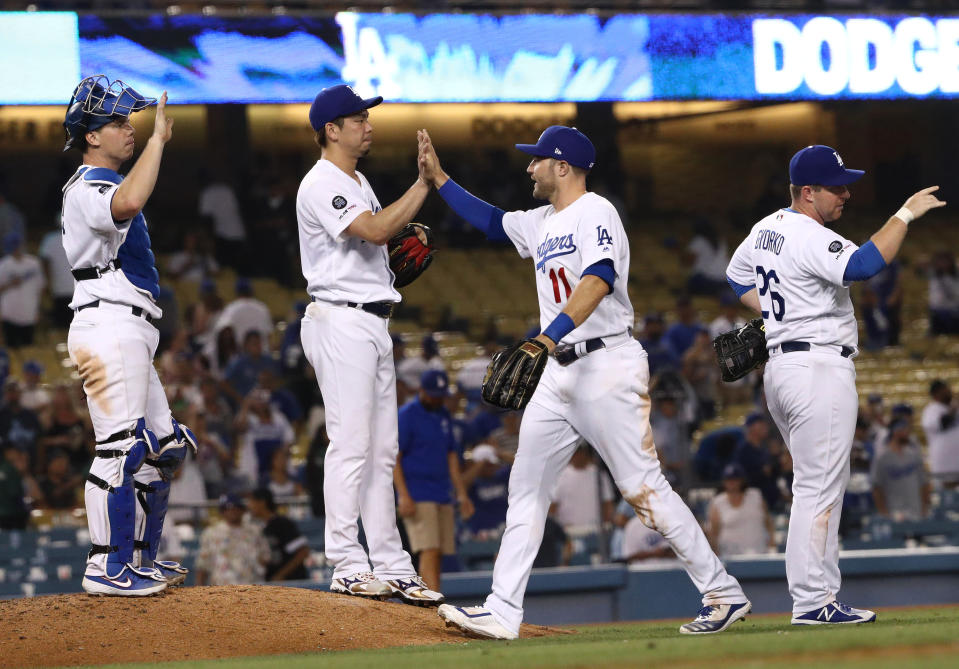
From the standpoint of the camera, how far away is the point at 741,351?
6.73 metres

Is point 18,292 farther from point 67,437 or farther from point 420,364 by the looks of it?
point 420,364

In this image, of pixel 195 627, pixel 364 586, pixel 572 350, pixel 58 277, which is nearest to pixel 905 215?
pixel 572 350

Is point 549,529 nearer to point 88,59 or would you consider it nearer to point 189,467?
point 189,467

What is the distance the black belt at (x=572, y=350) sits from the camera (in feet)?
19.3

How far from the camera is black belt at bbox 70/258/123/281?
6.02 metres

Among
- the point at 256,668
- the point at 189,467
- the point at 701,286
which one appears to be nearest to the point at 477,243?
the point at 701,286

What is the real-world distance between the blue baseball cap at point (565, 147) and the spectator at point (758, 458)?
216 inches

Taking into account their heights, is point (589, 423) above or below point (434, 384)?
below

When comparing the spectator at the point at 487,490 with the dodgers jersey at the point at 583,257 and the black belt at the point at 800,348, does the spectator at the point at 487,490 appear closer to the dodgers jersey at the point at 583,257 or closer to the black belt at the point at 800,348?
the black belt at the point at 800,348

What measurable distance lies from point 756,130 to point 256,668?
72.2 ft

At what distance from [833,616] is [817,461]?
676mm

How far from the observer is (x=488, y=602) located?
5.77 metres

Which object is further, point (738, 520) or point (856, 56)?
point (856, 56)

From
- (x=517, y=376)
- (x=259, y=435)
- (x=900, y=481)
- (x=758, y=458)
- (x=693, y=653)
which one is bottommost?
(x=693, y=653)
